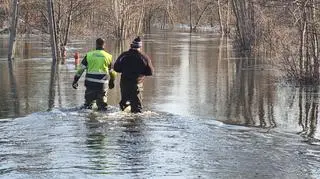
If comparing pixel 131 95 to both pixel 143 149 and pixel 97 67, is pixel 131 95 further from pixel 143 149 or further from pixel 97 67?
pixel 143 149

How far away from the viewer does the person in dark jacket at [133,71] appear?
43.4 ft

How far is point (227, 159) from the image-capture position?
906 cm

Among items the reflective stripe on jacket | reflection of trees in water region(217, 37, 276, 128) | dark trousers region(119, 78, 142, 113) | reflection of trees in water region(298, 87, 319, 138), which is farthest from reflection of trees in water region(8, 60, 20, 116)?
reflection of trees in water region(298, 87, 319, 138)

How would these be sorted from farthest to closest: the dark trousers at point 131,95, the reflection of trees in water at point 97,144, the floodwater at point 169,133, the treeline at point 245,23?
the treeline at point 245,23 → the dark trousers at point 131,95 → the reflection of trees in water at point 97,144 → the floodwater at point 169,133

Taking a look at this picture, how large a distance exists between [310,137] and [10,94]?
9412 mm

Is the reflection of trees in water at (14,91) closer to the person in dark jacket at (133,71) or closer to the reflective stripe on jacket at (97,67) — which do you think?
the reflective stripe on jacket at (97,67)

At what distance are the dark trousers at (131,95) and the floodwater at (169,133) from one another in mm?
272

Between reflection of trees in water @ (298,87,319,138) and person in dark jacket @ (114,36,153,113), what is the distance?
3506 mm

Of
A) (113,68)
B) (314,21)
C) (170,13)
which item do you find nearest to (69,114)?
(113,68)

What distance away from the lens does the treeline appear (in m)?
19.8

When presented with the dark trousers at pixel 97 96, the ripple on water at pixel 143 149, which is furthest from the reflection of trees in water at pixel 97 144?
the dark trousers at pixel 97 96

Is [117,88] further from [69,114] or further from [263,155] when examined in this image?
[263,155]

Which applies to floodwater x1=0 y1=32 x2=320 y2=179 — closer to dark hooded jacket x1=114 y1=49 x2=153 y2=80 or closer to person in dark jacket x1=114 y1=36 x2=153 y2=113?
person in dark jacket x1=114 y1=36 x2=153 y2=113

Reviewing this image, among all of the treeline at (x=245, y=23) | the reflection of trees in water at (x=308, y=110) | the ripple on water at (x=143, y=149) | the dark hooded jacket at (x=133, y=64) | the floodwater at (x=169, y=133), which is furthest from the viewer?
the treeline at (x=245, y=23)
